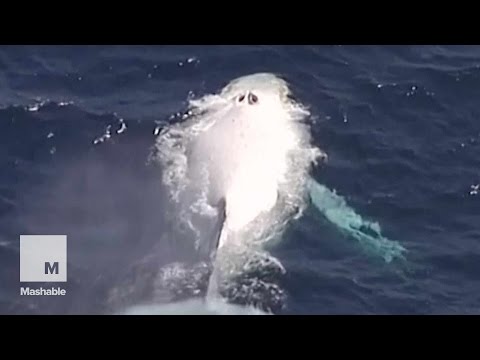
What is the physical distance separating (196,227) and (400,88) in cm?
1455

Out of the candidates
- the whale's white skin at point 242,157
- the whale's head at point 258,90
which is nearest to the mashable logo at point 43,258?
the whale's white skin at point 242,157

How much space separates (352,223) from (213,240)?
243 inches

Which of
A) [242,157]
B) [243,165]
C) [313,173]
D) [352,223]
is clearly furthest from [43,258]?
[352,223]

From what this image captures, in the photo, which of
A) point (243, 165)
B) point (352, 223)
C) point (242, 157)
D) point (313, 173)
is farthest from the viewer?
point (313, 173)

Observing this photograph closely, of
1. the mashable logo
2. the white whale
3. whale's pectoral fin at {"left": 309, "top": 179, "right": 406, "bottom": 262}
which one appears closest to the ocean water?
whale's pectoral fin at {"left": 309, "top": 179, "right": 406, "bottom": 262}

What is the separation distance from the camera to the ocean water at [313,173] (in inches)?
1398

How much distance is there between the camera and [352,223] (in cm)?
3853

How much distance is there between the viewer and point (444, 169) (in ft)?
135

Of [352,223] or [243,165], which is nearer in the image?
[352,223]

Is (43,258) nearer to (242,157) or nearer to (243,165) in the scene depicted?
(243,165)

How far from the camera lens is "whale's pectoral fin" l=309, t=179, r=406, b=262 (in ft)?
122
